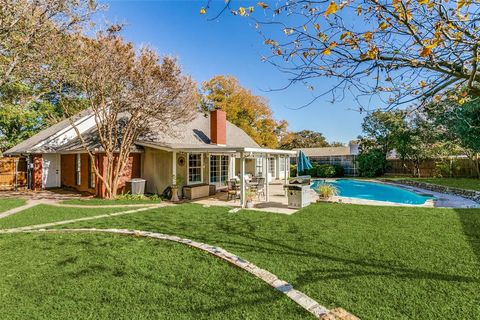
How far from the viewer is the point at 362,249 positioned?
5980 mm

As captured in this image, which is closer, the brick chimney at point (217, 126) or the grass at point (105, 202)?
the grass at point (105, 202)

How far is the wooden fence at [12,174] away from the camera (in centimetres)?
1883

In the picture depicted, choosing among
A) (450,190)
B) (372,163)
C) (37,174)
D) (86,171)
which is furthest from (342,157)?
(37,174)

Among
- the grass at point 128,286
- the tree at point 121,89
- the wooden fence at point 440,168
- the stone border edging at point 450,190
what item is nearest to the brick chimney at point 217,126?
the tree at point 121,89

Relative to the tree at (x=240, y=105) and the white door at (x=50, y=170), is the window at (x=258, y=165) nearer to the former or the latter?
the tree at (x=240, y=105)

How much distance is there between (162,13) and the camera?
35.6 ft

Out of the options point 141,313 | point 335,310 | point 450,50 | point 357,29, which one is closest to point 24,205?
point 141,313

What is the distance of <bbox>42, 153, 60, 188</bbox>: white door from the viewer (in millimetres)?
18562

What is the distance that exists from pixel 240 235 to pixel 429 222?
241 inches

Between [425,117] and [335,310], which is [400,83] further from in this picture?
[425,117]

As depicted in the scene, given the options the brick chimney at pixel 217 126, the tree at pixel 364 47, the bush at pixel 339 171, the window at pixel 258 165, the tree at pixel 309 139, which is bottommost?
the bush at pixel 339 171

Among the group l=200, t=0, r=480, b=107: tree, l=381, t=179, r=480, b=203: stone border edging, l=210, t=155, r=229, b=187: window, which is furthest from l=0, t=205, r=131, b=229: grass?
l=381, t=179, r=480, b=203: stone border edging

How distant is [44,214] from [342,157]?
32250 mm

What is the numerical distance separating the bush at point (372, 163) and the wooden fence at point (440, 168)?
178cm
